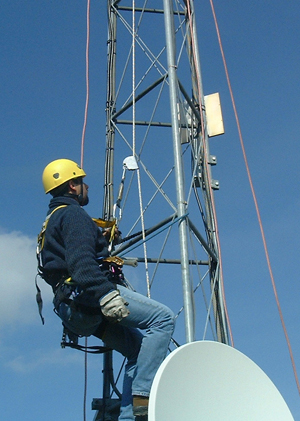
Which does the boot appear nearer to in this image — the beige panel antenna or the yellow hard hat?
the yellow hard hat

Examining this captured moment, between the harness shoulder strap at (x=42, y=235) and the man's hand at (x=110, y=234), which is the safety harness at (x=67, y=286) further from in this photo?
the man's hand at (x=110, y=234)

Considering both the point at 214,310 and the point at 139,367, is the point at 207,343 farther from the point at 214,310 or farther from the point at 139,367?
the point at 214,310

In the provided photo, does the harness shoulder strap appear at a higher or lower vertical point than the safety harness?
higher

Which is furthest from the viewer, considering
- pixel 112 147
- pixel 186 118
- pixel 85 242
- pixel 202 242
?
pixel 112 147

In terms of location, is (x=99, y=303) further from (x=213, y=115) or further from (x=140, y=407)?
(x=213, y=115)

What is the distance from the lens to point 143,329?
14.0ft

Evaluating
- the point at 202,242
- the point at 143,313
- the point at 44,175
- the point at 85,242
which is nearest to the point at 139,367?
the point at 143,313

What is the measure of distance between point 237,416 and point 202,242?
6.88 feet

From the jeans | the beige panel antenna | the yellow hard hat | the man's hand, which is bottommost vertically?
the jeans

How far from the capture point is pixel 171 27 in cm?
618

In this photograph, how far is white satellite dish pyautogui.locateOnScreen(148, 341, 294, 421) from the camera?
12.3 feet

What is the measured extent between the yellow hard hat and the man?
0.17 m

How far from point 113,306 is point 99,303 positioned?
21cm

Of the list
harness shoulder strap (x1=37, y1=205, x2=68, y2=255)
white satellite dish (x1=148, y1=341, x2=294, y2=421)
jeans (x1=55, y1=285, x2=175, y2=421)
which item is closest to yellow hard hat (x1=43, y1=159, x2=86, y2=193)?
harness shoulder strap (x1=37, y1=205, x2=68, y2=255)
